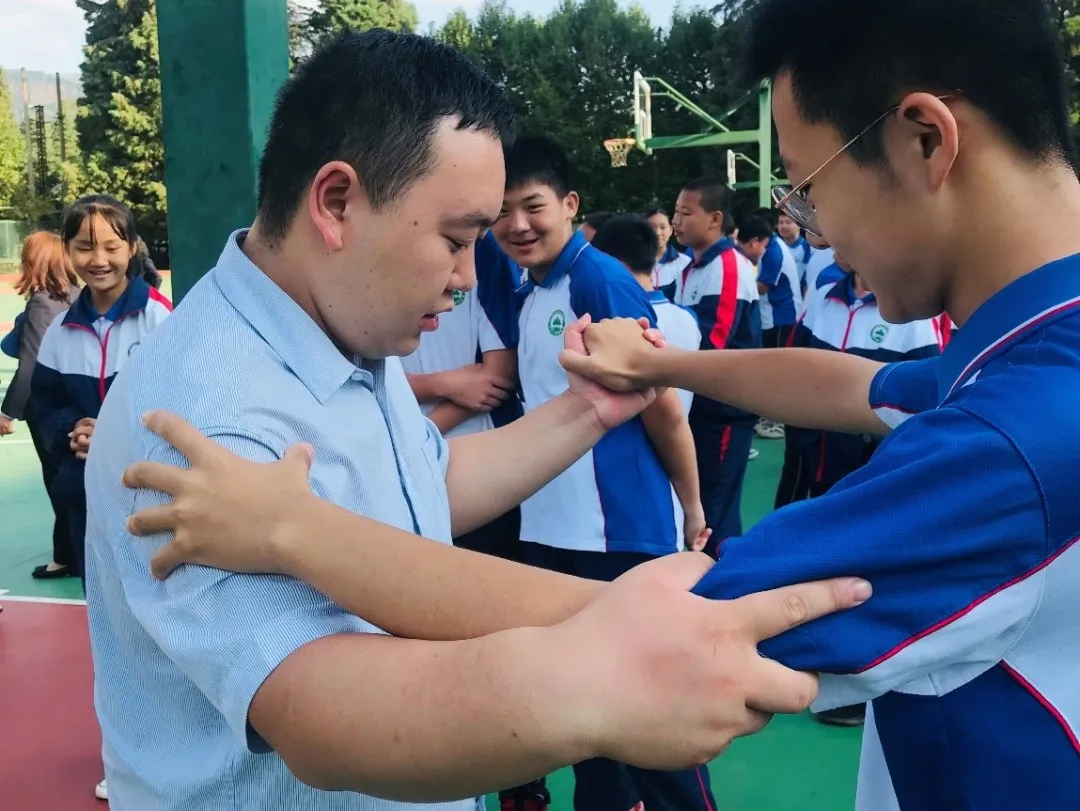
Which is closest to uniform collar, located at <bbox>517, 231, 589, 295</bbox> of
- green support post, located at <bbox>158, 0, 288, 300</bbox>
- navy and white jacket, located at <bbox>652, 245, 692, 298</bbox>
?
green support post, located at <bbox>158, 0, 288, 300</bbox>

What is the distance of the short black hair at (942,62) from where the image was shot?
3.60 feet

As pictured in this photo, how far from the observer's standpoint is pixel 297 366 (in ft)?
4.29

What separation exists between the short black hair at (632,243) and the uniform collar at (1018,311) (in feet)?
10.0

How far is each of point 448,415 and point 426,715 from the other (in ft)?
7.54

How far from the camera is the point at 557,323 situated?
124 inches

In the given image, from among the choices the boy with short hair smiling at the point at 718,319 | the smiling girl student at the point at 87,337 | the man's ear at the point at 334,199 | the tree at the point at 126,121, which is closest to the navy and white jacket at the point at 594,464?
the boy with short hair smiling at the point at 718,319

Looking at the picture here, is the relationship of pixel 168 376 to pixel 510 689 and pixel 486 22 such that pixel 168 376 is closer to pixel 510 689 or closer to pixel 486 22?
pixel 510 689

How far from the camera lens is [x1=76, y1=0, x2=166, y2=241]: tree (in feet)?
114

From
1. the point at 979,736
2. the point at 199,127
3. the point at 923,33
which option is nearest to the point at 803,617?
the point at 979,736

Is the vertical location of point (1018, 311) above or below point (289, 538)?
above

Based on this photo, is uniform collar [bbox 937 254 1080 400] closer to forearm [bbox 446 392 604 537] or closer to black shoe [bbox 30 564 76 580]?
forearm [bbox 446 392 604 537]

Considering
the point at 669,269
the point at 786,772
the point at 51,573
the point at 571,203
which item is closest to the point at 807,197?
the point at 571,203

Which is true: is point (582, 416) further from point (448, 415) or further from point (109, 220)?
point (109, 220)

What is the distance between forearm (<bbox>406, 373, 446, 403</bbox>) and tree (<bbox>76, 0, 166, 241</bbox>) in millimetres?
34183
